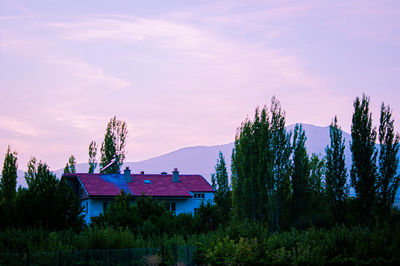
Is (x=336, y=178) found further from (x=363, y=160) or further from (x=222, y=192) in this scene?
(x=222, y=192)

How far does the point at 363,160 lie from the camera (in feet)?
139

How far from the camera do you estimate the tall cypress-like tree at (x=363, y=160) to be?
1608 inches

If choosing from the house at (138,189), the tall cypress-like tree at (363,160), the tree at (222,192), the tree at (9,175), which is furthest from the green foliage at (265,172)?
the tree at (9,175)

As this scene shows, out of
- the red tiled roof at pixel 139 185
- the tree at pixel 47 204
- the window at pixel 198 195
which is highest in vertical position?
the red tiled roof at pixel 139 185

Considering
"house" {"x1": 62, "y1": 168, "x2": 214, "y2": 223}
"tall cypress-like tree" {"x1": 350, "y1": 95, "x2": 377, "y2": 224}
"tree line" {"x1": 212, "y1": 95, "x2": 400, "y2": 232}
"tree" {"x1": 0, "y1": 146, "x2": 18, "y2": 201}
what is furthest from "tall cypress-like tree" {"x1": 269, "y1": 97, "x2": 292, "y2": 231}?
"tree" {"x1": 0, "y1": 146, "x2": 18, "y2": 201}

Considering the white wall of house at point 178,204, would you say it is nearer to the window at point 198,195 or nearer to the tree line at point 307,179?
the window at point 198,195

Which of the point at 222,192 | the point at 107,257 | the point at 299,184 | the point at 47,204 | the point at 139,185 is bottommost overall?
the point at 107,257

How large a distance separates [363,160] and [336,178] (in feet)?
9.12

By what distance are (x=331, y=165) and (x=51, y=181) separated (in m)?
24.2

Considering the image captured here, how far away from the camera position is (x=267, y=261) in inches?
1054

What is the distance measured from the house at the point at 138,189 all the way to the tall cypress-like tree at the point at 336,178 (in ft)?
56.8

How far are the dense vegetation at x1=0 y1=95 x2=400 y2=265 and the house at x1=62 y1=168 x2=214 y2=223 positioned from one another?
12.0m

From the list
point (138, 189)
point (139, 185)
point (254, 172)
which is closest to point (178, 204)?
point (138, 189)

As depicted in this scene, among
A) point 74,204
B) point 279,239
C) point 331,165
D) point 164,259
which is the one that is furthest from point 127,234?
point 331,165
